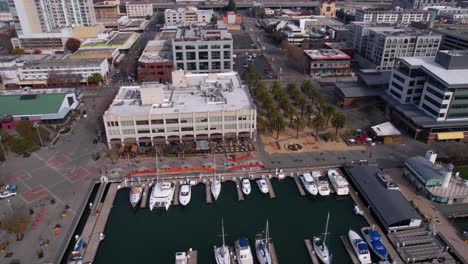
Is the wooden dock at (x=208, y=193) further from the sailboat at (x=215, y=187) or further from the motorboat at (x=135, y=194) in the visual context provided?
the motorboat at (x=135, y=194)

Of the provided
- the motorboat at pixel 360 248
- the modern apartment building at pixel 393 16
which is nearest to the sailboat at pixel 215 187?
the motorboat at pixel 360 248

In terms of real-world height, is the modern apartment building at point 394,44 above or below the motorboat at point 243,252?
above

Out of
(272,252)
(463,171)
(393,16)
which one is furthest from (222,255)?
(393,16)

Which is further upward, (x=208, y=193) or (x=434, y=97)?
(x=434, y=97)

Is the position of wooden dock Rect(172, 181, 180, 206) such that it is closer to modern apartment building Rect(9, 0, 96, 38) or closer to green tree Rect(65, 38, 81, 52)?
green tree Rect(65, 38, 81, 52)

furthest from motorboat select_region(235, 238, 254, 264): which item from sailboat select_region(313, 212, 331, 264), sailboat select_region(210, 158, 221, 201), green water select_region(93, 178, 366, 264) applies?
sailboat select_region(210, 158, 221, 201)

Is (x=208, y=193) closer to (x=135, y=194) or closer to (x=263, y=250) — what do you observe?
(x=135, y=194)
